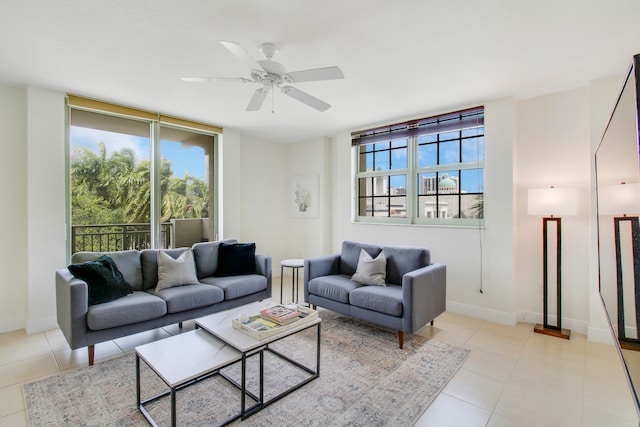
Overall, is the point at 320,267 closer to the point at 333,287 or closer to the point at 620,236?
the point at 333,287

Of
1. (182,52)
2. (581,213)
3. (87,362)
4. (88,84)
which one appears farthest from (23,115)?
(581,213)

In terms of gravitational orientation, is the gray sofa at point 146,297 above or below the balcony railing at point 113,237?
below

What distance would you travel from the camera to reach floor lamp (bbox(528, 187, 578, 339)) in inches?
117

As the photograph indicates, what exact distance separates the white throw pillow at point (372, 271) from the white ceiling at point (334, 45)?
1.83m

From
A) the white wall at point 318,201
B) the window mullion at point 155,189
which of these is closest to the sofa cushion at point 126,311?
the window mullion at point 155,189

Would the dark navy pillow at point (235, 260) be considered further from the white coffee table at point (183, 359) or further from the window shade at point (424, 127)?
the window shade at point (424, 127)

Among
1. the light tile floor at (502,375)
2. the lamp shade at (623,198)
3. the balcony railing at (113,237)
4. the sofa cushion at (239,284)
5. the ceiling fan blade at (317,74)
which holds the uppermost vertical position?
the ceiling fan blade at (317,74)

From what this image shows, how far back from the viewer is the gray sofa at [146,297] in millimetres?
2459

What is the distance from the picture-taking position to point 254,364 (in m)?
2.51

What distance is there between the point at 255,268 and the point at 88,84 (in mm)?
2612

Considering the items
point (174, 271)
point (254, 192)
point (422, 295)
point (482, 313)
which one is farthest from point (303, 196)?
point (482, 313)

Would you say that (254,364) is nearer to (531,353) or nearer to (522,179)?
(531,353)

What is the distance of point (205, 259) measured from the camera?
3.70 m

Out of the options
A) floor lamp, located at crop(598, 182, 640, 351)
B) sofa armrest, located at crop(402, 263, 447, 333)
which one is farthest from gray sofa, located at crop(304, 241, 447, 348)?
floor lamp, located at crop(598, 182, 640, 351)
